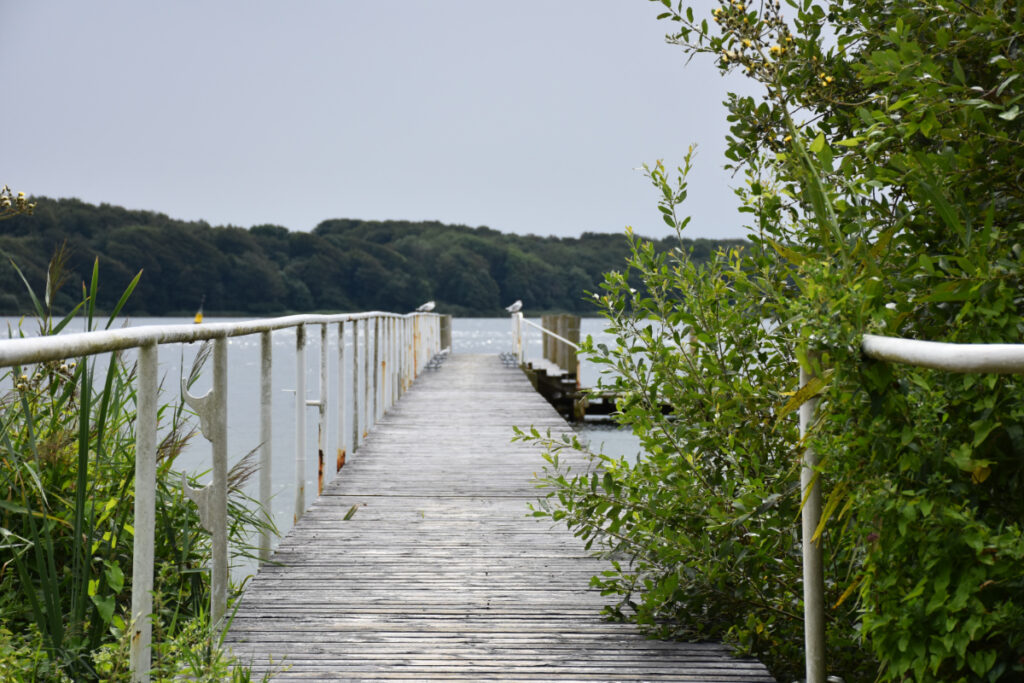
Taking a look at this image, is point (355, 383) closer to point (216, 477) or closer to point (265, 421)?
point (265, 421)

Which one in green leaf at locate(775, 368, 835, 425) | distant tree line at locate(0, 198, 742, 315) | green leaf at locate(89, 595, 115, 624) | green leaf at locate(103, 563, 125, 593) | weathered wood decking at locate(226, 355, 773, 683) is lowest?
weathered wood decking at locate(226, 355, 773, 683)

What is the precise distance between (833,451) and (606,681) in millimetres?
1131

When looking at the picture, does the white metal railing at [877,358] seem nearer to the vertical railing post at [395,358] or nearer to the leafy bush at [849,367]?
the leafy bush at [849,367]

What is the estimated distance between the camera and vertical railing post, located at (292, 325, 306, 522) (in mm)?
3578

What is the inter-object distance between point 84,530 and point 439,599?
3.58 feet

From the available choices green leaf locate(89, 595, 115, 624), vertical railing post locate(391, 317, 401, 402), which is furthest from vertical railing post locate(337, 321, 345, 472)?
vertical railing post locate(391, 317, 401, 402)

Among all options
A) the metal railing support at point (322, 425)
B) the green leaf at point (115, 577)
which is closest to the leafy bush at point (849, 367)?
the green leaf at point (115, 577)

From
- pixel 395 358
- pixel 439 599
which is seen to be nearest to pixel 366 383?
pixel 395 358

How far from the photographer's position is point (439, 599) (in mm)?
2738

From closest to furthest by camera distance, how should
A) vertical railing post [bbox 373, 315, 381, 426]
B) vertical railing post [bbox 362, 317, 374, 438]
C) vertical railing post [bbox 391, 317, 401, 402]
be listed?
vertical railing post [bbox 362, 317, 374, 438]
vertical railing post [bbox 373, 315, 381, 426]
vertical railing post [bbox 391, 317, 401, 402]

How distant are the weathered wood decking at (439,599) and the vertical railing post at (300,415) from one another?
0.16 metres

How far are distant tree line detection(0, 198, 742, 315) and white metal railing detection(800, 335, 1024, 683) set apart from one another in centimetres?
3359

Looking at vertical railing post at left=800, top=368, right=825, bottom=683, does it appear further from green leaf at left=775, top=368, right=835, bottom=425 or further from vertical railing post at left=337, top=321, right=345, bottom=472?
vertical railing post at left=337, top=321, right=345, bottom=472

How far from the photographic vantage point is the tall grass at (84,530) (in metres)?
1.78
